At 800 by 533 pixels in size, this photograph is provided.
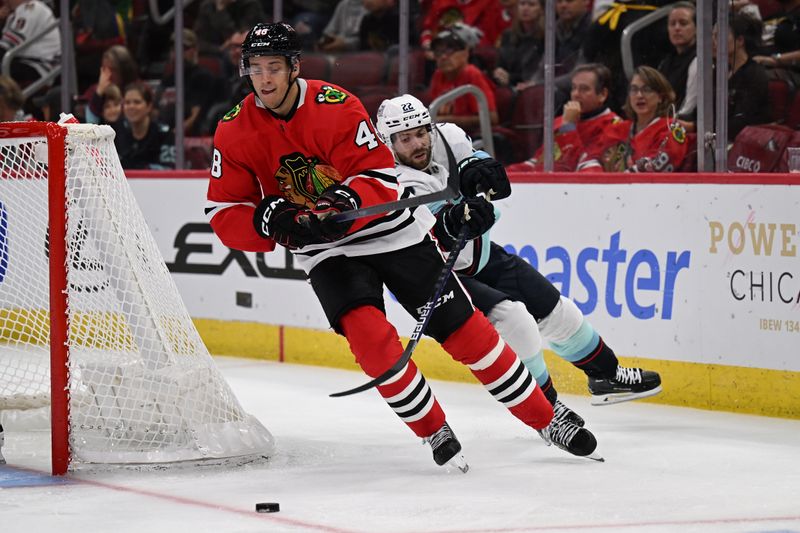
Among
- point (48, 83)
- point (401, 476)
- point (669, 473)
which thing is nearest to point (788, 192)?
point (669, 473)

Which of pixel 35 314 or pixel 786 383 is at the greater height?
pixel 35 314

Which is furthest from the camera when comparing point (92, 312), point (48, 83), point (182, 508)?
point (48, 83)

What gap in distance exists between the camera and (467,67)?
6102mm

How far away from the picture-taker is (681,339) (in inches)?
197

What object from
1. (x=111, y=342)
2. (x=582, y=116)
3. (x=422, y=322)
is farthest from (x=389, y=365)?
(x=582, y=116)

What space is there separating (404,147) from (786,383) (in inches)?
63.9

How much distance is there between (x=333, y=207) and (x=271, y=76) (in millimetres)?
396

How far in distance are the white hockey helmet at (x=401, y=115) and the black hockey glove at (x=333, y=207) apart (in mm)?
453

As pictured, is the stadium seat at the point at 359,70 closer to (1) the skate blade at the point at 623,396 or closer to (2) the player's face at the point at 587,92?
(2) the player's face at the point at 587,92

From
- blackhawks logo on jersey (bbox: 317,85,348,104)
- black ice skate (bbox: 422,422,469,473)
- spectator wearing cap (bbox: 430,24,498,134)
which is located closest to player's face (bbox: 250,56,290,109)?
blackhawks logo on jersey (bbox: 317,85,348,104)

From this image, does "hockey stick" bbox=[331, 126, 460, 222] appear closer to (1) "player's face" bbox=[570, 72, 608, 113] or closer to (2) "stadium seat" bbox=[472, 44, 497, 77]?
(1) "player's face" bbox=[570, 72, 608, 113]

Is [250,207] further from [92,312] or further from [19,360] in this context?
[19,360]

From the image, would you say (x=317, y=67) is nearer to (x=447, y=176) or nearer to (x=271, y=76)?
(x=447, y=176)

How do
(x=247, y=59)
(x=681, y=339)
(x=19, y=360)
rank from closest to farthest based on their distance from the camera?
(x=247, y=59)
(x=19, y=360)
(x=681, y=339)
